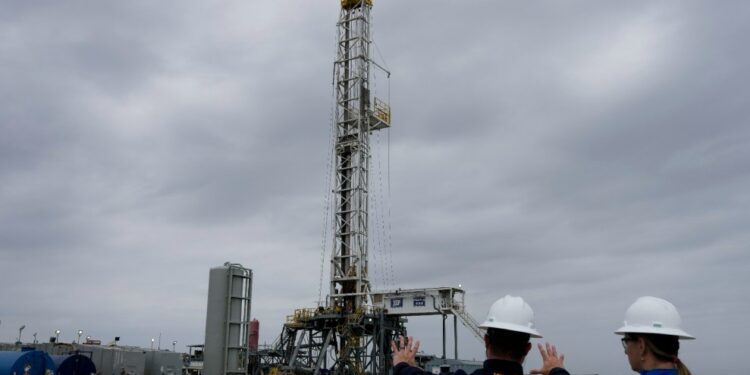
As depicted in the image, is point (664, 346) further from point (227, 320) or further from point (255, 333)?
point (255, 333)

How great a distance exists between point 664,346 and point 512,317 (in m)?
0.98

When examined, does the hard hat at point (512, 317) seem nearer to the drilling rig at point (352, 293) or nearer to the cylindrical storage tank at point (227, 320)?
the cylindrical storage tank at point (227, 320)

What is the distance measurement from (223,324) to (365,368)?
35.2 metres

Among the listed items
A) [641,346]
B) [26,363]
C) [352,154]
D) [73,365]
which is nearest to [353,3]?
[352,154]

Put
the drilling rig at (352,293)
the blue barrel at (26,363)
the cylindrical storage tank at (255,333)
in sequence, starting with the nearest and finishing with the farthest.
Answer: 1. the blue barrel at (26,363)
2. the drilling rig at (352,293)
3. the cylindrical storage tank at (255,333)

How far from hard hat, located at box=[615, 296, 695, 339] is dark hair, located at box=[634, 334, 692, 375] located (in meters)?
0.04

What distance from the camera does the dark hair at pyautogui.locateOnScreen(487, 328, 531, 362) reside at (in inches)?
169

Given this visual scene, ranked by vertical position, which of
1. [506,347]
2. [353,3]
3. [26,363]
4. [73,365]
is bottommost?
[73,365]

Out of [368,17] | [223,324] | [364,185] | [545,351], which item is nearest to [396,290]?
[364,185]

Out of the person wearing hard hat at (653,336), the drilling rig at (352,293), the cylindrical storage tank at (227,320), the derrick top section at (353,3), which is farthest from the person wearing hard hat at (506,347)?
the derrick top section at (353,3)

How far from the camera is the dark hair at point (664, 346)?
410 centimetres

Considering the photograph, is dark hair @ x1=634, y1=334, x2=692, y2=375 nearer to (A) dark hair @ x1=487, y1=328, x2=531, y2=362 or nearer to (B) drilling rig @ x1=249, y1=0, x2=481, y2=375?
(A) dark hair @ x1=487, y1=328, x2=531, y2=362

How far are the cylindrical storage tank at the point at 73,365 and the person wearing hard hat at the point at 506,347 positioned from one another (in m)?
20.7

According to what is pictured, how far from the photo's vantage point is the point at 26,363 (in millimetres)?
20234
